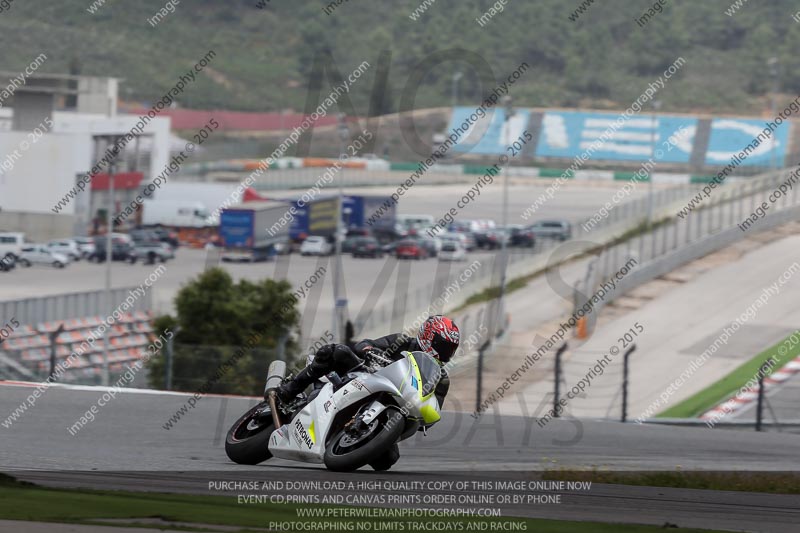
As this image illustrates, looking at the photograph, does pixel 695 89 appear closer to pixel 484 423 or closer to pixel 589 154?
pixel 589 154

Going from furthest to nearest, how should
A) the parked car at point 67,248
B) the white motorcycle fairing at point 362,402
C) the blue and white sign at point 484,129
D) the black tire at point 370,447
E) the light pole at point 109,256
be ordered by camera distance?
the blue and white sign at point 484,129, the parked car at point 67,248, the light pole at point 109,256, the white motorcycle fairing at point 362,402, the black tire at point 370,447

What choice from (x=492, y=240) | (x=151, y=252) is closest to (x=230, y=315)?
(x=151, y=252)

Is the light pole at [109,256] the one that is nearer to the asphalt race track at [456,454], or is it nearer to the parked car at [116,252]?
the asphalt race track at [456,454]

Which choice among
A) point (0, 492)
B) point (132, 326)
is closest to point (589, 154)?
point (132, 326)

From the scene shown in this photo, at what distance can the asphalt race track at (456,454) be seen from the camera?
843 centimetres

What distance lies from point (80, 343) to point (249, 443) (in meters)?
19.0

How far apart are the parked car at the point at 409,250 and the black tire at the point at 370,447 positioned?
48.1m

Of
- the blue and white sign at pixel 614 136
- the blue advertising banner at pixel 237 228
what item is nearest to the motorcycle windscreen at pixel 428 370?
the blue advertising banner at pixel 237 228

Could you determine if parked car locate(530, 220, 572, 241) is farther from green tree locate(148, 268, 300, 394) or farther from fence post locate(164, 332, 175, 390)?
fence post locate(164, 332, 175, 390)

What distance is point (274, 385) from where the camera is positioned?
9.97 meters

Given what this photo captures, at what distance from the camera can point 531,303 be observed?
145ft

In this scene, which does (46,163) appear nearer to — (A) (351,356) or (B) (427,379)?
(A) (351,356)

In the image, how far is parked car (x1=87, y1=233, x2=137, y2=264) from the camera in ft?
177

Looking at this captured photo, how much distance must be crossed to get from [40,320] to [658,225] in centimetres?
3329
